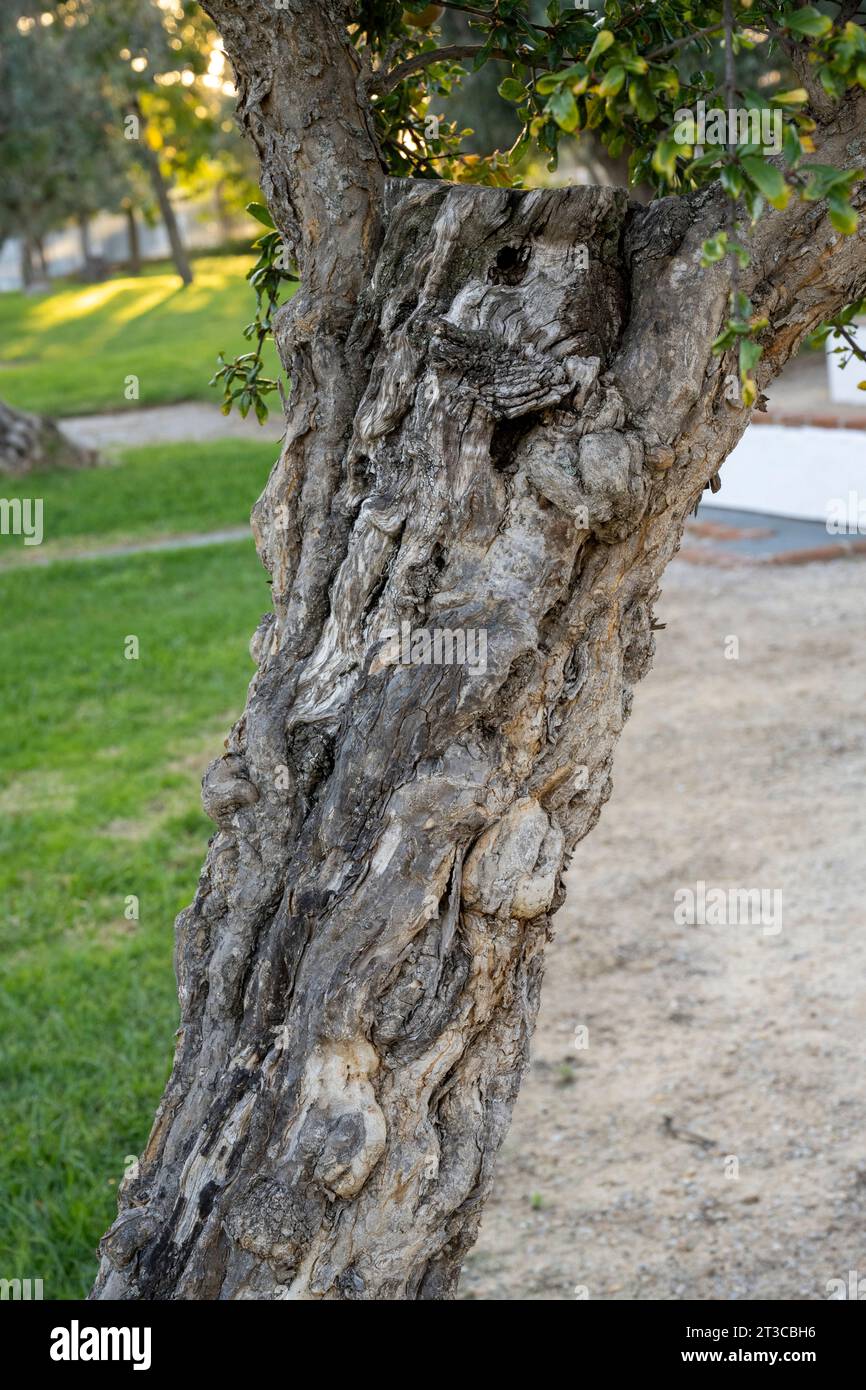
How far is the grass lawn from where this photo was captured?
3775 mm

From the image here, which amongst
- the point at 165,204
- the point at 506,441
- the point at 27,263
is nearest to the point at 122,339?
the point at 165,204

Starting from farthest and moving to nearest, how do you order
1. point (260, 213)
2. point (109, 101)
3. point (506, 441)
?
point (109, 101)
point (260, 213)
point (506, 441)

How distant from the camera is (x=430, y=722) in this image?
2059 millimetres

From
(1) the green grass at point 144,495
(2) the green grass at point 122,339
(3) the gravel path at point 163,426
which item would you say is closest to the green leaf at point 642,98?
(1) the green grass at point 144,495

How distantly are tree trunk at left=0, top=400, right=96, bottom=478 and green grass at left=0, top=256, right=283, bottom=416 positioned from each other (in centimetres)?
210

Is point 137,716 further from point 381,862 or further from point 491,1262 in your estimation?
point 381,862

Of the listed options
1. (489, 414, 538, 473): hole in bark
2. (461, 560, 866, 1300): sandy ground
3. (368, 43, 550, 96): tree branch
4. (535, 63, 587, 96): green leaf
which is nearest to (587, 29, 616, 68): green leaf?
(535, 63, 587, 96): green leaf

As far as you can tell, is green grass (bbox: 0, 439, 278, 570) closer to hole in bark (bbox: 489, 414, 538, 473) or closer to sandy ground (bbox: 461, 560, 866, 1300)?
sandy ground (bbox: 461, 560, 866, 1300)

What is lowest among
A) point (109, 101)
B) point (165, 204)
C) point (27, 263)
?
point (165, 204)

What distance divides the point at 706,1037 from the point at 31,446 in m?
11.9

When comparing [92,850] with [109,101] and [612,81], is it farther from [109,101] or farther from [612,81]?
[109,101]

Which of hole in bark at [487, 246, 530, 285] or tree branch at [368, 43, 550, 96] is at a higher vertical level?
tree branch at [368, 43, 550, 96]

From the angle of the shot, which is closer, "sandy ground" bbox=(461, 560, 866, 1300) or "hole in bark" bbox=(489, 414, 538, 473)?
"hole in bark" bbox=(489, 414, 538, 473)

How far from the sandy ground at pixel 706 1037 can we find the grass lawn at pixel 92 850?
1170mm
